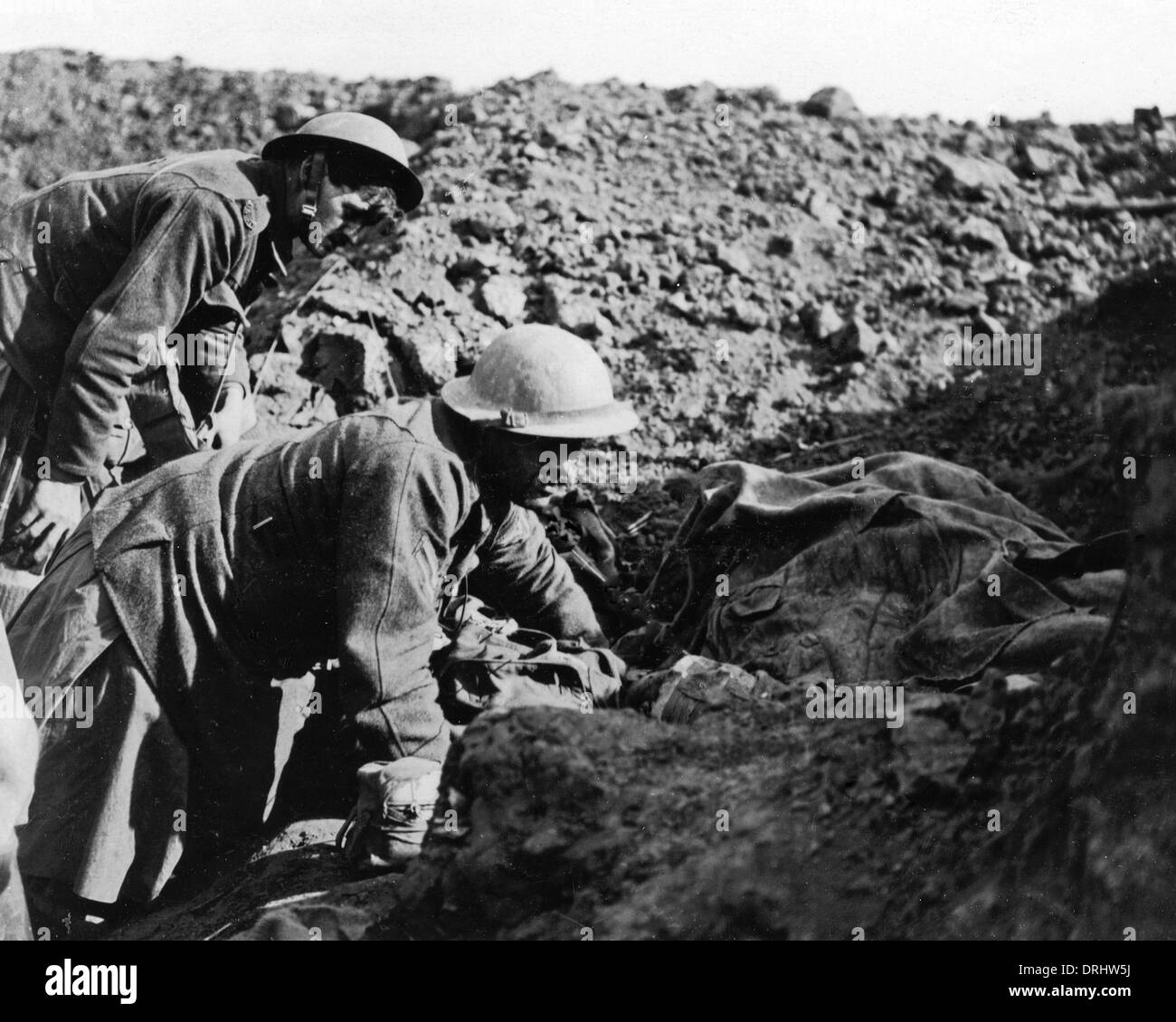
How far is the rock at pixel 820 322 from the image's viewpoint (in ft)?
23.4

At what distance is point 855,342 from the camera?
705 cm

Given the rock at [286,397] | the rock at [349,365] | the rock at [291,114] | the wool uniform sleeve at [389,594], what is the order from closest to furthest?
the wool uniform sleeve at [389,594] → the rock at [286,397] → the rock at [349,365] → the rock at [291,114]

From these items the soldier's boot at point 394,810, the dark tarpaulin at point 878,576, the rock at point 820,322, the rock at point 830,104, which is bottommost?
the soldier's boot at point 394,810

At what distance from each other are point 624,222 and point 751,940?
525cm

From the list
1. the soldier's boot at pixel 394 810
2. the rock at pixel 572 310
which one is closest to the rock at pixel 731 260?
the rock at pixel 572 310

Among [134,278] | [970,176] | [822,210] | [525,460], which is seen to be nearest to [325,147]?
[134,278]

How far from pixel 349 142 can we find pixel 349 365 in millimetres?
1719

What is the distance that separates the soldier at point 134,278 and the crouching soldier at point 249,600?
2.18ft

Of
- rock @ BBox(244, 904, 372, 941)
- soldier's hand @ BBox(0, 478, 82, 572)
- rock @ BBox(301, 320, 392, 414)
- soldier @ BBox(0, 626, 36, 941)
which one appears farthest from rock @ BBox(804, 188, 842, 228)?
soldier @ BBox(0, 626, 36, 941)

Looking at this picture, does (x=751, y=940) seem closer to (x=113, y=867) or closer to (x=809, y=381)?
(x=113, y=867)

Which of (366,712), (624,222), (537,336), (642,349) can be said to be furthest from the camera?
(624,222)

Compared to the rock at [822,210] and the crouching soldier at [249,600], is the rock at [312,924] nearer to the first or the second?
the crouching soldier at [249,600]

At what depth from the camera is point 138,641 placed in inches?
149
